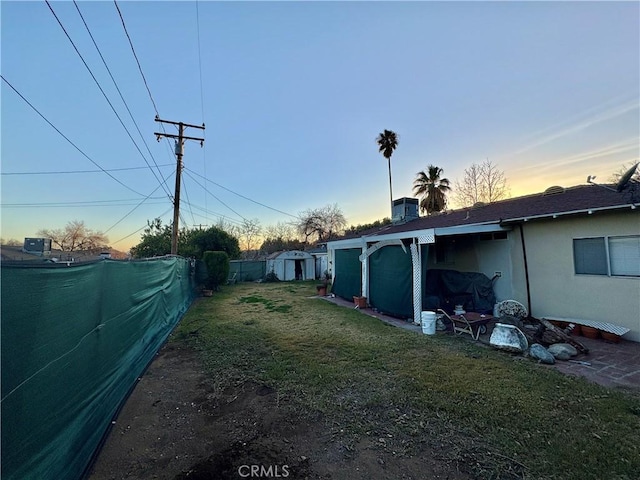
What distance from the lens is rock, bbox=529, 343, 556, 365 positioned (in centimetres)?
448

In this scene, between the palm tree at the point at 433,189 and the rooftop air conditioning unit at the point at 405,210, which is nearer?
the rooftop air conditioning unit at the point at 405,210

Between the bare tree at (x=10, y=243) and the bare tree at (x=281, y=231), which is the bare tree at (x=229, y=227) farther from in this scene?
the bare tree at (x=10, y=243)

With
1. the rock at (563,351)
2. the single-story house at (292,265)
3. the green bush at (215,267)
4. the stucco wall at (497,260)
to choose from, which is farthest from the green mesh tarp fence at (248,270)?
the rock at (563,351)

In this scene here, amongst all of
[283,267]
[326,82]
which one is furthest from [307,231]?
[326,82]

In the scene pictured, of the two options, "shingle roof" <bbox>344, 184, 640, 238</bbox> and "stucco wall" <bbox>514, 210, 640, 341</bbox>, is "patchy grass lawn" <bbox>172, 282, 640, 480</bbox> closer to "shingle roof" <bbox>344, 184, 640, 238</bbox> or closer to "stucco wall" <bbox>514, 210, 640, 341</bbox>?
"stucco wall" <bbox>514, 210, 640, 341</bbox>

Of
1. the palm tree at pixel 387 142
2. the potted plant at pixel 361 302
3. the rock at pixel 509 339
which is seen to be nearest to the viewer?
the rock at pixel 509 339

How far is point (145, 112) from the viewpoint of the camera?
9.76 m

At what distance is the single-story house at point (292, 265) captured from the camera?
69.1ft

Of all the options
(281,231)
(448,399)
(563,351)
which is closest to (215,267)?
(448,399)

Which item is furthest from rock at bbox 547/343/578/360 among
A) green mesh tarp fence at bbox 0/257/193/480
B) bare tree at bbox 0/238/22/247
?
bare tree at bbox 0/238/22/247

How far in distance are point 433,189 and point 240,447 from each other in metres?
Answer: 20.7

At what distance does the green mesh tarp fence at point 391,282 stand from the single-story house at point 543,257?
28 millimetres

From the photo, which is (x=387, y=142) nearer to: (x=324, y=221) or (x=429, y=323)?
(x=324, y=221)

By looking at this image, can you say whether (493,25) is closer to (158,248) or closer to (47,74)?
(47,74)
